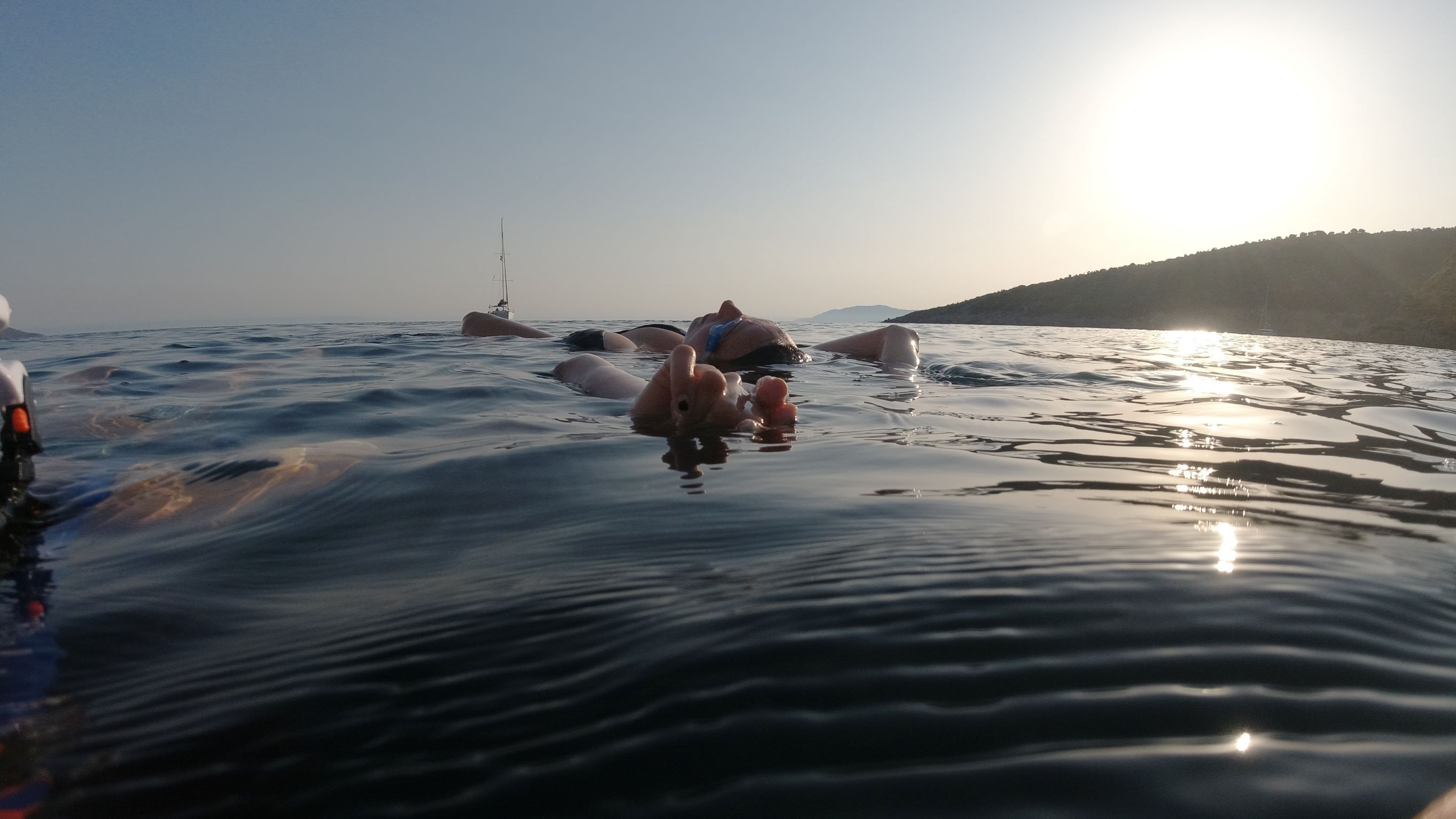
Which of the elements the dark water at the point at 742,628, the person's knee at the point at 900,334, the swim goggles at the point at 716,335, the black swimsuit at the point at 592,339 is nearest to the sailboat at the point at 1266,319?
the person's knee at the point at 900,334

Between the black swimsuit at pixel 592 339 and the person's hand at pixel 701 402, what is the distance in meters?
5.09

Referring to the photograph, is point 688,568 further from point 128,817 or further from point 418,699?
point 128,817

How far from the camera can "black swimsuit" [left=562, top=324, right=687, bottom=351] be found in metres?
9.22

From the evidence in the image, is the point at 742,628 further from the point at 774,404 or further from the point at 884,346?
the point at 884,346

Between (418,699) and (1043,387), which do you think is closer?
(418,699)

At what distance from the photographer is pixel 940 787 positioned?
966 millimetres

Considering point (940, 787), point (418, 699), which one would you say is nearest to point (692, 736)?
point (940, 787)

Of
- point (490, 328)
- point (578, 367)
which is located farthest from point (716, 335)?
point (490, 328)

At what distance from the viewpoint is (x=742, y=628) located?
1.42 m

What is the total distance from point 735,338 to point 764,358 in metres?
0.40

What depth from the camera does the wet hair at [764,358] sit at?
7391 mm

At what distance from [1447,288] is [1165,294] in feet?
84.4

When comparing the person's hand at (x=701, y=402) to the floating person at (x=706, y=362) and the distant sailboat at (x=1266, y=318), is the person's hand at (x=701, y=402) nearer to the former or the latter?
the floating person at (x=706, y=362)

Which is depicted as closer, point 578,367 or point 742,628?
point 742,628
